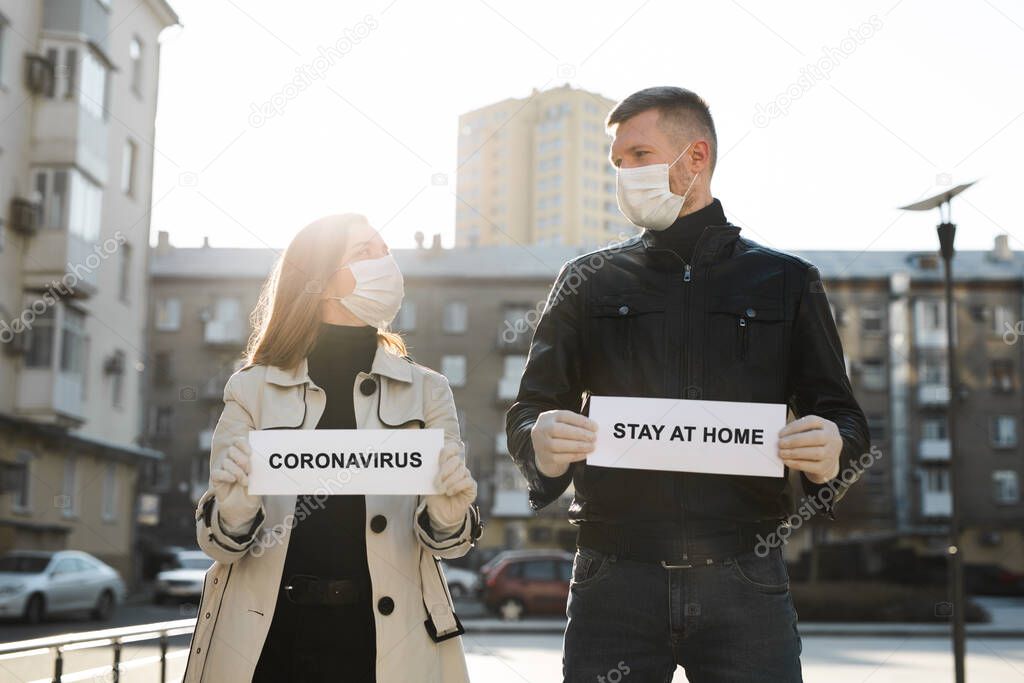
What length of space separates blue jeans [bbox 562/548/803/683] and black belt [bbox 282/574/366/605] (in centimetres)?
75

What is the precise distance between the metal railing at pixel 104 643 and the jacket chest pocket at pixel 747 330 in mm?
2353

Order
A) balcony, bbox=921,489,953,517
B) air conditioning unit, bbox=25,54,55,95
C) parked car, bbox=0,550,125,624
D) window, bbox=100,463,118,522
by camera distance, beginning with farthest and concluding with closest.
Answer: balcony, bbox=921,489,953,517, window, bbox=100,463,118,522, air conditioning unit, bbox=25,54,55,95, parked car, bbox=0,550,125,624

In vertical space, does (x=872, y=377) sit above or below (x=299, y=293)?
above

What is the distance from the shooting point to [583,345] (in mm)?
3051

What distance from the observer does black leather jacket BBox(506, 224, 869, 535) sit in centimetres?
278

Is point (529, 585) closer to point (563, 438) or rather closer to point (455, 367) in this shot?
point (563, 438)

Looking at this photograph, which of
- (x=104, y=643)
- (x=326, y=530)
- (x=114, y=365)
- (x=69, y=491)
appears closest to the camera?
(x=326, y=530)

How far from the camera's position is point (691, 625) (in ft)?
8.79

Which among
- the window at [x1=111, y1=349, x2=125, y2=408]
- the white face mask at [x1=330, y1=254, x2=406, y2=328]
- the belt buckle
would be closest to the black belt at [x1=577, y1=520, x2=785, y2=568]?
the belt buckle

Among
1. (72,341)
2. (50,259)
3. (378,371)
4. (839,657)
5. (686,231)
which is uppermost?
(50,259)

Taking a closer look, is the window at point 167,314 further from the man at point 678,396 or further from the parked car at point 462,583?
the man at point 678,396

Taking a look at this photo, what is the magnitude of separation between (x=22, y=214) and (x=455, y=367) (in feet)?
83.8

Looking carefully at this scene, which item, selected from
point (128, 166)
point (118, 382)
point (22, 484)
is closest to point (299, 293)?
point (22, 484)

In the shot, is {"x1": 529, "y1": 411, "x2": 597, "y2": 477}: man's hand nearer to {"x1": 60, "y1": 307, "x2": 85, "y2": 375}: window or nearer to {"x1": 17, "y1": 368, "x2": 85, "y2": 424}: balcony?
{"x1": 17, "y1": 368, "x2": 85, "y2": 424}: balcony
